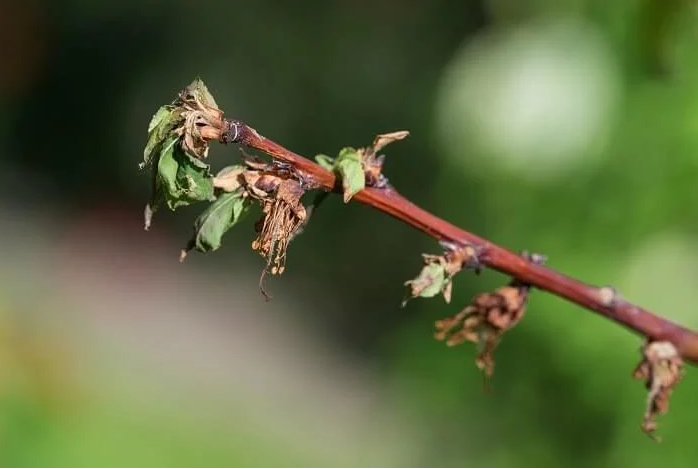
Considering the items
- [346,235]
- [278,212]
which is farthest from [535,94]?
[346,235]

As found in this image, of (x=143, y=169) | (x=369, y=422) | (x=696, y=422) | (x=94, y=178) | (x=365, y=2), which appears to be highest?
(x=365, y=2)

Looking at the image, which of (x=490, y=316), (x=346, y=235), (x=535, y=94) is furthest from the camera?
(x=346, y=235)

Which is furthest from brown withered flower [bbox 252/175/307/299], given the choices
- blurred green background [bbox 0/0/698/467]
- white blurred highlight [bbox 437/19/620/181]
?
white blurred highlight [bbox 437/19/620/181]

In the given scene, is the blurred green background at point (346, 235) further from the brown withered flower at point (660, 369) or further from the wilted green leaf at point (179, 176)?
the wilted green leaf at point (179, 176)

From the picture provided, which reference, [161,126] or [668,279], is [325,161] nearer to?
[161,126]

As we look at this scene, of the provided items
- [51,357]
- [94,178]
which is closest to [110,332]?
[51,357]

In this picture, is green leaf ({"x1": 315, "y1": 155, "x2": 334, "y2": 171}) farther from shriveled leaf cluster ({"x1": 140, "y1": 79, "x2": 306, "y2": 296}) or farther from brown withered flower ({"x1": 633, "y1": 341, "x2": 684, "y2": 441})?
brown withered flower ({"x1": 633, "y1": 341, "x2": 684, "y2": 441})

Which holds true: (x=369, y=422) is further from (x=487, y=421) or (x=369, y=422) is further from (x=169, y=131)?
(x=169, y=131)
